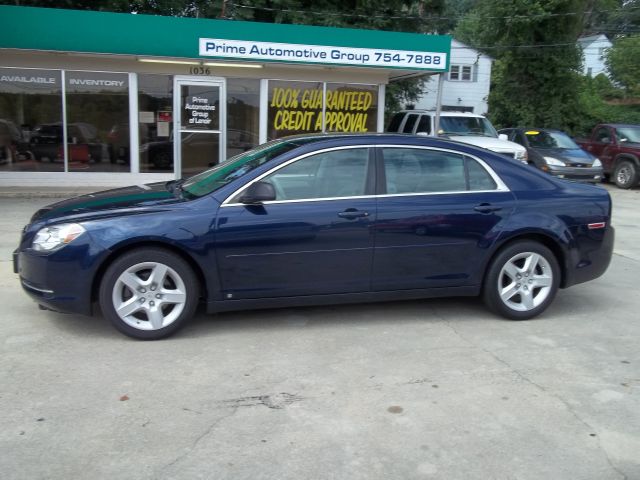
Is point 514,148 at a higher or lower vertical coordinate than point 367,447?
higher

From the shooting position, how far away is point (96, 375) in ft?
13.5

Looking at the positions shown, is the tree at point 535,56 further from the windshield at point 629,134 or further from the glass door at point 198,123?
the glass door at point 198,123

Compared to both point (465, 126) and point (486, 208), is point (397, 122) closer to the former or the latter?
point (465, 126)

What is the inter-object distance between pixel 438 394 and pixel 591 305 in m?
2.91

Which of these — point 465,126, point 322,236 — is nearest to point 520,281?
point 322,236

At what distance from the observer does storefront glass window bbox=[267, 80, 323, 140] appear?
13539mm

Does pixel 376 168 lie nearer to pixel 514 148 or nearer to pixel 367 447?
pixel 367 447

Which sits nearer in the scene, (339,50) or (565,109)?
(339,50)

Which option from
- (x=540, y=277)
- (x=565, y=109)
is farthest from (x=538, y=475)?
(x=565, y=109)

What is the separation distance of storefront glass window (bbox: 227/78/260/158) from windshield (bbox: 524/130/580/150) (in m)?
7.79

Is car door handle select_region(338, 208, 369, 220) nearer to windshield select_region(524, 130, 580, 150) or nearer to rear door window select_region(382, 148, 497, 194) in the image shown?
rear door window select_region(382, 148, 497, 194)

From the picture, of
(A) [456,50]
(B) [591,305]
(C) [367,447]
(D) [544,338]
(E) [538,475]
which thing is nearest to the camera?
(E) [538,475]

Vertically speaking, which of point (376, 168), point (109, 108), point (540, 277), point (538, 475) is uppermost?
point (109, 108)

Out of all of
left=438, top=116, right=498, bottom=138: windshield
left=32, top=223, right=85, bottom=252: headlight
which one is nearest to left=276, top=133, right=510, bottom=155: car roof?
left=32, top=223, right=85, bottom=252: headlight
